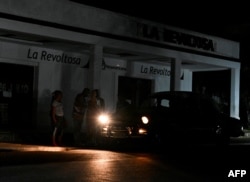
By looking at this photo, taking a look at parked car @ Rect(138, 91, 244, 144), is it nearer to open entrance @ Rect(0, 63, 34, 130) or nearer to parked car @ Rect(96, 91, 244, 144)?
parked car @ Rect(96, 91, 244, 144)

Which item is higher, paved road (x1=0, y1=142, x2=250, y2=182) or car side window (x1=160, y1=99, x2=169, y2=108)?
car side window (x1=160, y1=99, x2=169, y2=108)

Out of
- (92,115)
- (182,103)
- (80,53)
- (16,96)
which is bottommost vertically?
(92,115)

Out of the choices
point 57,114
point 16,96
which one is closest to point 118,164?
point 57,114

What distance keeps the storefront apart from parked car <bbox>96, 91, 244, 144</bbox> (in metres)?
3.72

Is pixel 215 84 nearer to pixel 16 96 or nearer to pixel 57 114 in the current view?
pixel 16 96

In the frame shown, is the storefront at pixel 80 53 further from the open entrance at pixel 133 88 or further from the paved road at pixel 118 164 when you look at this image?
the paved road at pixel 118 164

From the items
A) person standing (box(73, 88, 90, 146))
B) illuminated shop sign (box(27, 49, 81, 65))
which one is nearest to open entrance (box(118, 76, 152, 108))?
illuminated shop sign (box(27, 49, 81, 65))

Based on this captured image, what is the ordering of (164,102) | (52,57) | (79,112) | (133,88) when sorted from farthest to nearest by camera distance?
(133,88) → (52,57) → (79,112) → (164,102)

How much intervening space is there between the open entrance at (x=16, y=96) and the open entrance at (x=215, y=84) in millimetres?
11874

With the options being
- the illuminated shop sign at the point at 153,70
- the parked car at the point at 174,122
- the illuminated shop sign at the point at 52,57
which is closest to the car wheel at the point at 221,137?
the parked car at the point at 174,122

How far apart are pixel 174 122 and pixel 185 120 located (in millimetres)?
431

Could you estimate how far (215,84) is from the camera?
32.1 meters

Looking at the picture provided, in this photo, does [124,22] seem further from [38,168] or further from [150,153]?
[38,168]

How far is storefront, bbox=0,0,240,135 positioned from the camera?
18.3m
